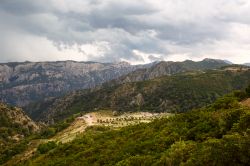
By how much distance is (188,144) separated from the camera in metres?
83.9

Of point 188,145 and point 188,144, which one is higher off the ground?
point 188,145

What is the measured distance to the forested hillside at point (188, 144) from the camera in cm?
5988

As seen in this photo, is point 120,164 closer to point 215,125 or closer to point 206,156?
point 215,125

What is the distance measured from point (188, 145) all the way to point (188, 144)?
6.65ft

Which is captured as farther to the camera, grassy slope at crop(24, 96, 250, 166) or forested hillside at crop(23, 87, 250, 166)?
forested hillside at crop(23, 87, 250, 166)

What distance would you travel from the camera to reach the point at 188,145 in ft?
269

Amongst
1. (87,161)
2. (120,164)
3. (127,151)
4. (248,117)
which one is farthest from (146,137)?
(248,117)

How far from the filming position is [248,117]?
252 feet

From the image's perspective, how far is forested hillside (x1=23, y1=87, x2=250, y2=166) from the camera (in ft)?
196

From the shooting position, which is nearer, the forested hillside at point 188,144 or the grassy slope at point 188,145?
the grassy slope at point 188,145

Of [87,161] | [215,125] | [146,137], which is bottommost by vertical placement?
[87,161]

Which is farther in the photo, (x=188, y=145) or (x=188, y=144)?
(x=188, y=144)

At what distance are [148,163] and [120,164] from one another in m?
9.43

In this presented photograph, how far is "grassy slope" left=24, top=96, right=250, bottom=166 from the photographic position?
59719 millimetres
